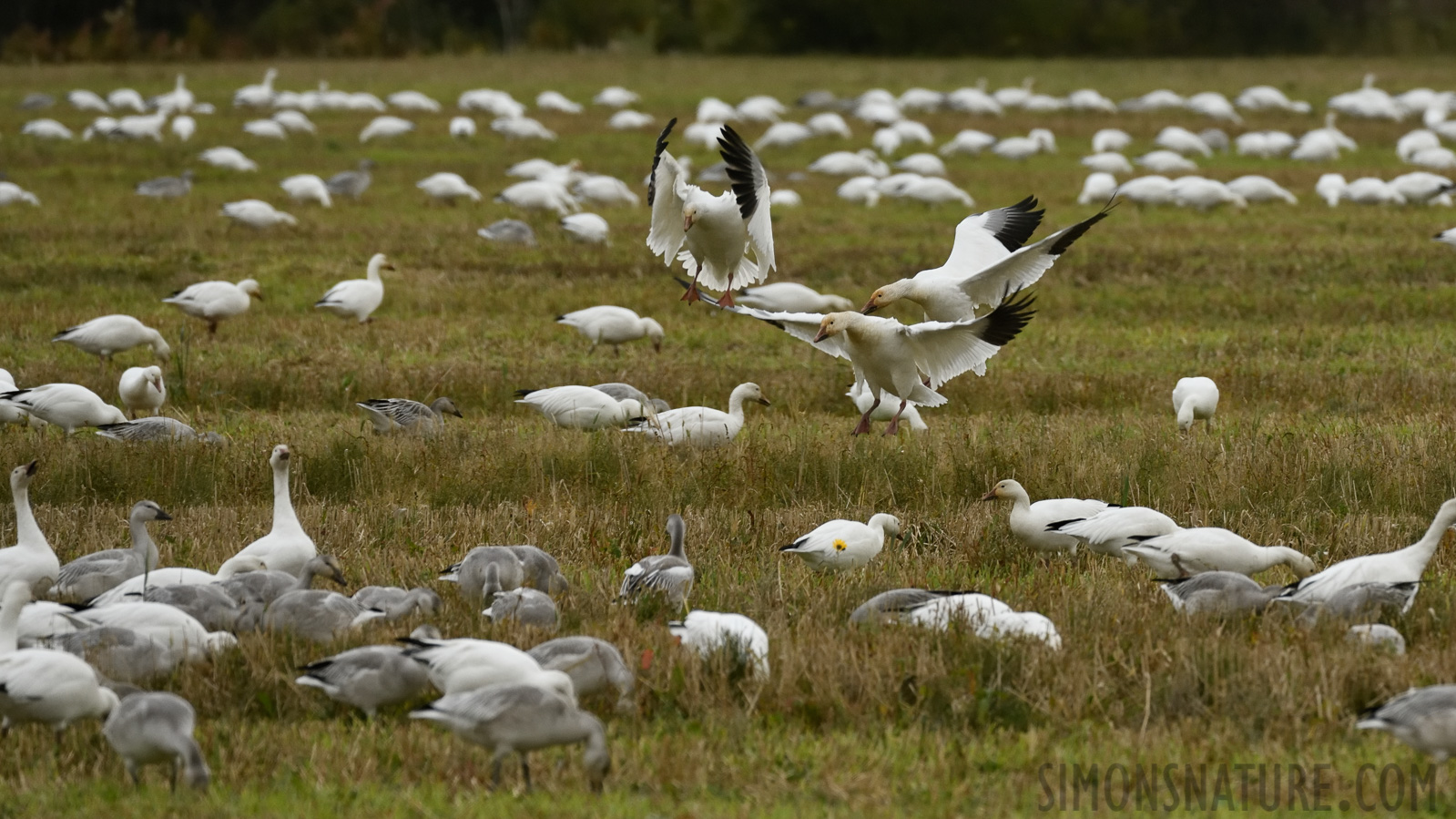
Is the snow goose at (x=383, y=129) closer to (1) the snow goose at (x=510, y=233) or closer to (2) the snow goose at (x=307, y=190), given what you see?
(2) the snow goose at (x=307, y=190)

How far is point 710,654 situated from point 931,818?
4.04 ft

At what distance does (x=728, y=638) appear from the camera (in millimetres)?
5277

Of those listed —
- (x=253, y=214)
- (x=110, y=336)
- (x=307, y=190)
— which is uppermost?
(x=307, y=190)

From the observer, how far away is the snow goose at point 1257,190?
20.9 m

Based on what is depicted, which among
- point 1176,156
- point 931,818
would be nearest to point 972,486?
point 931,818

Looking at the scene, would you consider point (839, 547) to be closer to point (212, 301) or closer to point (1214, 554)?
point (1214, 554)

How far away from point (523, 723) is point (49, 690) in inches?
54.5

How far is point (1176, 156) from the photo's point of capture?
24.4m

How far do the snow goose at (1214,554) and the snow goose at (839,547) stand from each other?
1.10 meters

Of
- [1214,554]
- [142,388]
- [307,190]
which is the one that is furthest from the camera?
[307,190]

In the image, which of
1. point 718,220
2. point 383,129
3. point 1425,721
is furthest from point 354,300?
point 383,129

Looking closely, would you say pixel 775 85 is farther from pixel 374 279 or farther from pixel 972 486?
pixel 972 486

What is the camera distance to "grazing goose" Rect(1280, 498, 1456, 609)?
5.85 meters

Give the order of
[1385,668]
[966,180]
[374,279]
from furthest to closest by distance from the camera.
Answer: [966,180] < [374,279] < [1385,668]
